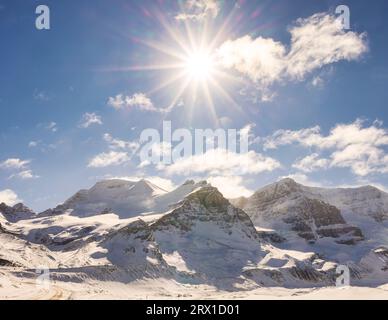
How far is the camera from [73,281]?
173625 millimetres
